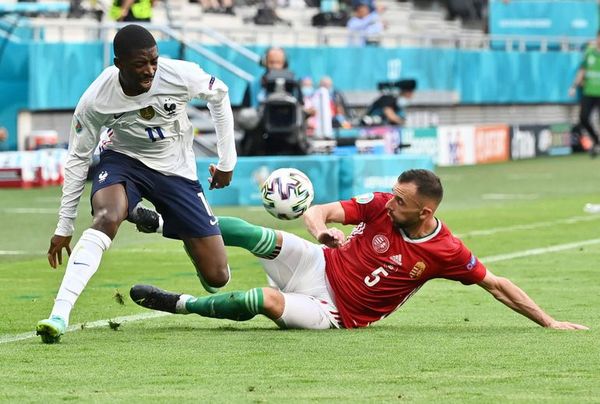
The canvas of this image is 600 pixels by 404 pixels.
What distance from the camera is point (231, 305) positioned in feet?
27.9

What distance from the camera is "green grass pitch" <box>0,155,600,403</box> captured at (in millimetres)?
6520

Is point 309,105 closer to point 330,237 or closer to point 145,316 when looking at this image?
point 145,316

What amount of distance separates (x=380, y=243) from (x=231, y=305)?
2.98 feet

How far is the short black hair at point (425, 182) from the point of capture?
8227 millimetres

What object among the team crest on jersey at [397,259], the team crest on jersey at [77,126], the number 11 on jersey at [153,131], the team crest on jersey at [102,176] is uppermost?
the team crest on jersey at [77,126]

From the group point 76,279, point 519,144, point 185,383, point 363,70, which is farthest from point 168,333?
point 519,144

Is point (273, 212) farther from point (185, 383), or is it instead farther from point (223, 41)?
point (223, 41)

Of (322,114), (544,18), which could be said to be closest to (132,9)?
(322,114)

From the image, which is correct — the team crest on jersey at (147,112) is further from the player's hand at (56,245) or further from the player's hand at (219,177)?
the player's hand at (56,245)

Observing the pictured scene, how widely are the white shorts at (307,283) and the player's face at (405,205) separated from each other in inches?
24.3

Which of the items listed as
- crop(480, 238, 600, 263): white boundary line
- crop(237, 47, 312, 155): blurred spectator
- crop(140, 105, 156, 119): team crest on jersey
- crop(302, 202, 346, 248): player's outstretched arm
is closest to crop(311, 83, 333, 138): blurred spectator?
crop(237, 47, 312, 155): blurred spectator

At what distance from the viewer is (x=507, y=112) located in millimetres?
38000

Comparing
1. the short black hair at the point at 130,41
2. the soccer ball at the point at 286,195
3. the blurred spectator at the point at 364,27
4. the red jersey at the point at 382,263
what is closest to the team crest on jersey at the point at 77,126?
the short black hair at the point at 130,41

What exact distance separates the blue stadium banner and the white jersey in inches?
1178
